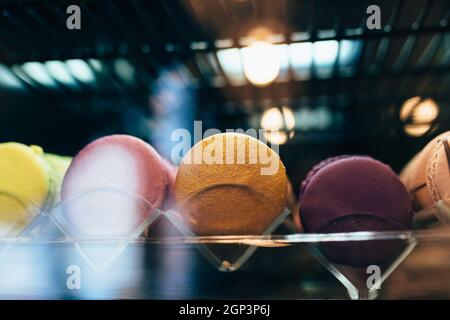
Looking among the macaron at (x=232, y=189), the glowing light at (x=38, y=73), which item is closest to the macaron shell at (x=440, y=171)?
the macaron at (x=232, y=189)

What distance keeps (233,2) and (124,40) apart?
23 cm

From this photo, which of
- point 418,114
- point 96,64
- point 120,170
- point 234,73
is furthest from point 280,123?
point 120,170

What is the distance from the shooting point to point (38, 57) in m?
0.94

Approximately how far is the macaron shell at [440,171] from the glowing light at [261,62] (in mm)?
366

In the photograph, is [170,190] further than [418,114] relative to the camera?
No

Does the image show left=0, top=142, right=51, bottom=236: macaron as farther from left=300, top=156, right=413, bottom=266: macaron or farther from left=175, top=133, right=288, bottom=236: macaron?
left=300, top=156, right=413, bottom=266: macaron

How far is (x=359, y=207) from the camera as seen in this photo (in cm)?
65

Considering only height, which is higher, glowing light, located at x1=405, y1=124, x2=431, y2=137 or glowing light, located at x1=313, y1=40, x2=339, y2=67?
glowing light, located at x1=313, y1=40, x2=339, y2=67

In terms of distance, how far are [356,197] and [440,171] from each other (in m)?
0.12

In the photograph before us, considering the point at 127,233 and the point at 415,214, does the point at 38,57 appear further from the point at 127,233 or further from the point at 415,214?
the point at 415,214

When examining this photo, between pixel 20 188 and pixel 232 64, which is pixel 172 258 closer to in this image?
pixel 20 188

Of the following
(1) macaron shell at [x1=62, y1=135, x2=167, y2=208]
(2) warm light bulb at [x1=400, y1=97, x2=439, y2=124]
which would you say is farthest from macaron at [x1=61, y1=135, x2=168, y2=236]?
(2) warm light bulb at [x1=400, y1=97, x2=439, y2=124]

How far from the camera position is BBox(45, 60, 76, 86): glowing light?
961 millimetres
